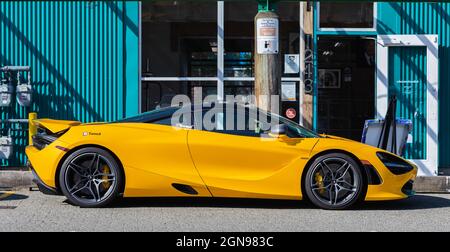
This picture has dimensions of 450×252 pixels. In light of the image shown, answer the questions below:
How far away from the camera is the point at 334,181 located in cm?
721

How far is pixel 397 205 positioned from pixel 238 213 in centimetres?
213

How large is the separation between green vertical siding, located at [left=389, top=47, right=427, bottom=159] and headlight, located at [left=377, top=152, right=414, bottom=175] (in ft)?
12.8

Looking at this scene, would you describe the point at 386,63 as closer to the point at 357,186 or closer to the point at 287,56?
the point at 287,56

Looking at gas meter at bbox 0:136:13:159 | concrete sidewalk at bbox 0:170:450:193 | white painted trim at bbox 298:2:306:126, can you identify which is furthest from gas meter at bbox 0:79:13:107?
white painted trim at bbox 298:2:306:126

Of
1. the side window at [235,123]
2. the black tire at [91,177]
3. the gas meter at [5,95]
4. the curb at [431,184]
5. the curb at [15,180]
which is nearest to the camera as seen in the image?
the black tire at [91,177]

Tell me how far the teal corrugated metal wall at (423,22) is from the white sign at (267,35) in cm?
269

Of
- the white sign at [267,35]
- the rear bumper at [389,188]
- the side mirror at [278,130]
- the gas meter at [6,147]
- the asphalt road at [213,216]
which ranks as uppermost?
the white sign at [267,35]

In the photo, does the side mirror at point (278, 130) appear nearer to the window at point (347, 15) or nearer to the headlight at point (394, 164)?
the headlight at point (394, 164)

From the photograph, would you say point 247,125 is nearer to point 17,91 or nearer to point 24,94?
point 24,94

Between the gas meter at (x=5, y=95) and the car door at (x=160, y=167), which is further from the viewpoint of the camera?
the gas meter at (x=5, y=95)

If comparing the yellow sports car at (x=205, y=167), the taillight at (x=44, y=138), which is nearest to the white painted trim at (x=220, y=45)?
the yellow sports car at (x=205, y=167)

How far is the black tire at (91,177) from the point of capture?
7129 mm

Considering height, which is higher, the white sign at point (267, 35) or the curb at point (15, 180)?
the white sign at point (267, 35)
